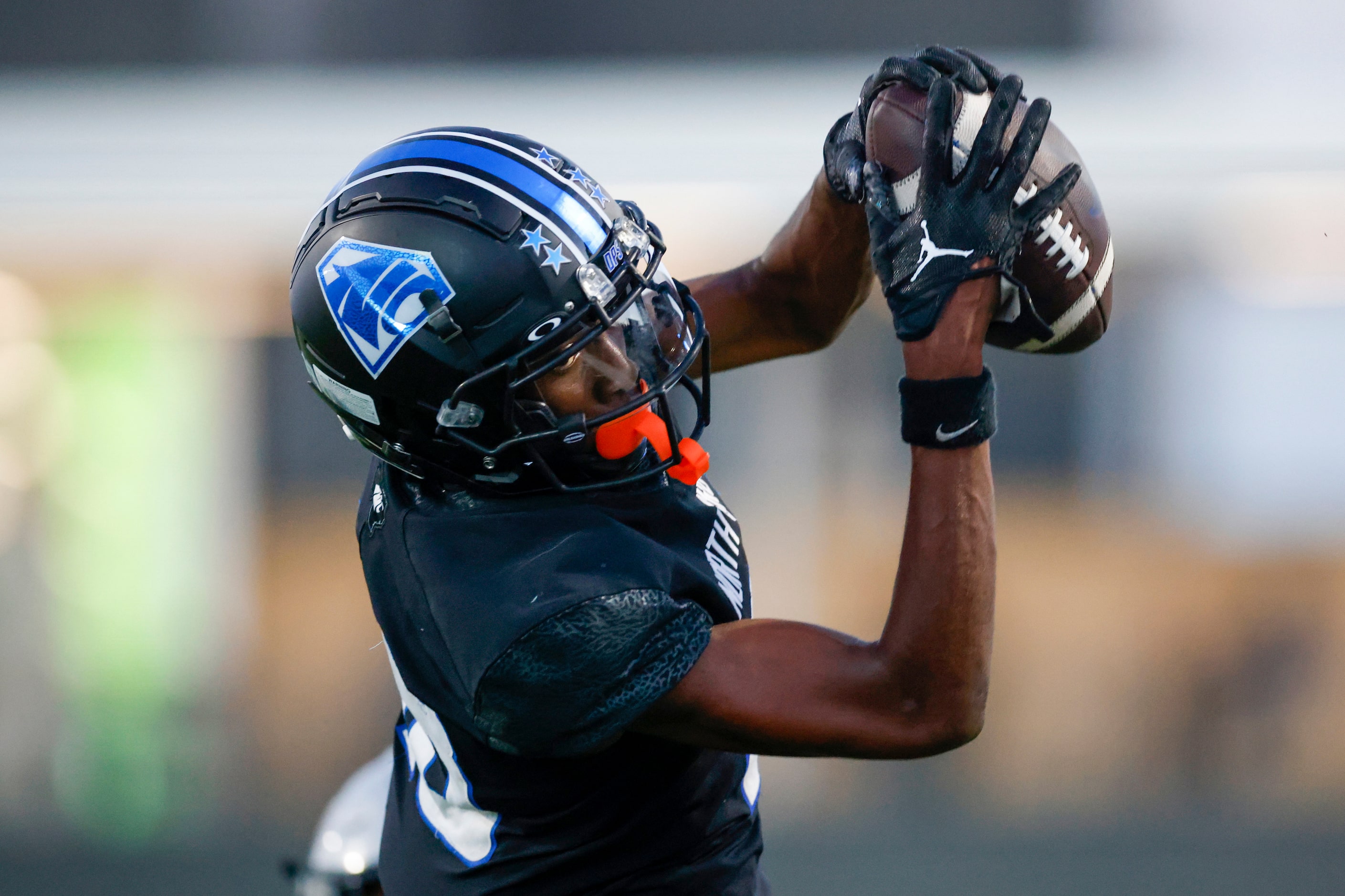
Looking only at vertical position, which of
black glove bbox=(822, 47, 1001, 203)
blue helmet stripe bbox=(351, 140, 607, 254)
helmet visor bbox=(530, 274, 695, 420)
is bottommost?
helmet visor bbox=(530, 274, 695, 420)

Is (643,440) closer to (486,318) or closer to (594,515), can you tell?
(594,515)

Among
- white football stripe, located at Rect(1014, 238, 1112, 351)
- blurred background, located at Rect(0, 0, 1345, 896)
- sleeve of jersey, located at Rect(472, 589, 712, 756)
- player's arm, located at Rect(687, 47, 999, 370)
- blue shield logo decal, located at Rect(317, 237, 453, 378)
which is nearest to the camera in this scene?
sleeve of jersey, located at Rect(472, 589, 712, 756)

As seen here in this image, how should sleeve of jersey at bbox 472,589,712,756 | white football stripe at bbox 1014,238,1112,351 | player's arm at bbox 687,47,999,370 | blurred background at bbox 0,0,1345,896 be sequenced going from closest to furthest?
sleeve of jersey at bbox 472,589,712,756 < white football stripe at bbox 1014,238,1112,351 < player's arm at bbox 687,47,999,370 < blurred background at bbox 0,0,1345,896

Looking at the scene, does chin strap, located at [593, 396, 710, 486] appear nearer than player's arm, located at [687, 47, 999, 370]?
Yes

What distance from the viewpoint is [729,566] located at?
1763 millimetres

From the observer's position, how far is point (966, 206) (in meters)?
1.51

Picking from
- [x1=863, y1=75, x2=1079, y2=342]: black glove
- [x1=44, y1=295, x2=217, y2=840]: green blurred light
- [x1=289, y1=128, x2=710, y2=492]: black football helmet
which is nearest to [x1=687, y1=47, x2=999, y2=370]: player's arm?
[x1=863, y1=75, x2=1079, y2=342]: black glove

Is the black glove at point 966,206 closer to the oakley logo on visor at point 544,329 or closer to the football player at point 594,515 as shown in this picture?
the football player at point 594,515

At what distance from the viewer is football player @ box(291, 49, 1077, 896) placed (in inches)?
56.8

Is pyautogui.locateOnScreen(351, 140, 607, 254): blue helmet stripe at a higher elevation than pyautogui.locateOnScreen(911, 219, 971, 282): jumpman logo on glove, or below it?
higher

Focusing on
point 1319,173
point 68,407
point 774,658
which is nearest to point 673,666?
point 774,658

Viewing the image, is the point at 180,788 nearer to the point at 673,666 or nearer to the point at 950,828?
the point at 950,828

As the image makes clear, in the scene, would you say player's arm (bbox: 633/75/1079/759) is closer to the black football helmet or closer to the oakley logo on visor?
the black football helmet

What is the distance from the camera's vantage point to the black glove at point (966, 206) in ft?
4.94
